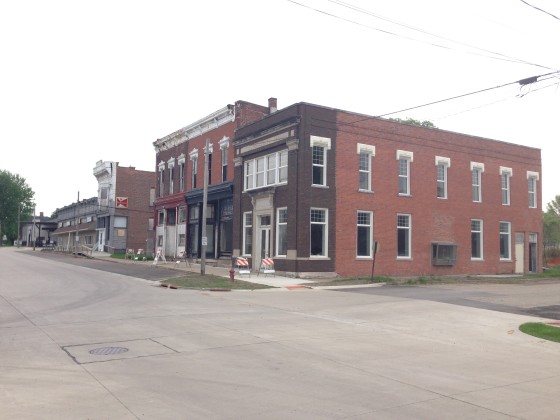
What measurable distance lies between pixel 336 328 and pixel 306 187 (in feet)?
49.7

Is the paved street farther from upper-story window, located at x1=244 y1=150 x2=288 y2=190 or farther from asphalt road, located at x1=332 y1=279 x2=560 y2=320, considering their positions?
upper-story window, located at x1=244 y1=150 x2=288 y2=190

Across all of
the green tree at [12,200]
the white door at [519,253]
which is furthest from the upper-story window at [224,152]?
the green tree at [12,200]

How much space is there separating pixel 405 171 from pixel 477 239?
765 cm

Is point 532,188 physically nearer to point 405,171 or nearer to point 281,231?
point 405,171

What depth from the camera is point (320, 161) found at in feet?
92.8

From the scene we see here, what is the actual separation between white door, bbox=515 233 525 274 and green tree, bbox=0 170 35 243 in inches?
4085

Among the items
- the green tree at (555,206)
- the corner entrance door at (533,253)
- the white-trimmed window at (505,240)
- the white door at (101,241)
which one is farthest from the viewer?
the green tree at (555,206)

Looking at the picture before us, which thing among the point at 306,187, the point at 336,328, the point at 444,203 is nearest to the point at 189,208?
the point at 306,187

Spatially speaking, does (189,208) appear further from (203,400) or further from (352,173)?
(203,400)

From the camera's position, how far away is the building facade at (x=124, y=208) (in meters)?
60.2

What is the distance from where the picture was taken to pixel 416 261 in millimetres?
31656

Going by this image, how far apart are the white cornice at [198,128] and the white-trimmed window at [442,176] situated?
13.5 meters

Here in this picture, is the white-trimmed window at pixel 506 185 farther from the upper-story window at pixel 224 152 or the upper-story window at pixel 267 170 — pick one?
the upper-story window at pixel 224 152

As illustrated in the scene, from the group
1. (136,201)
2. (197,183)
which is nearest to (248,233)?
(197,183)
